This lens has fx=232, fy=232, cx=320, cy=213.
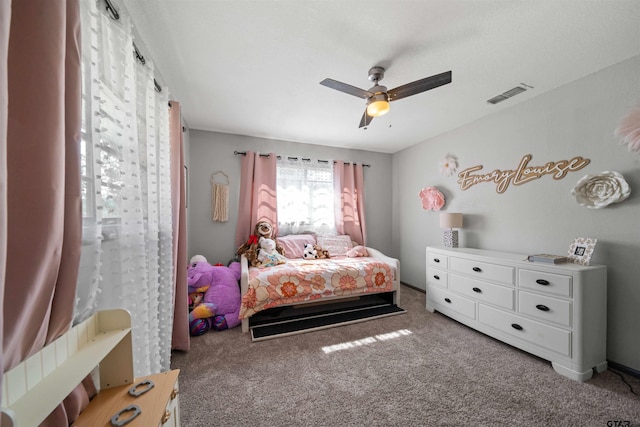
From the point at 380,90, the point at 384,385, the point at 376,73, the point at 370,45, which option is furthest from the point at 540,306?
the point at 370,45

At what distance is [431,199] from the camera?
3412mm

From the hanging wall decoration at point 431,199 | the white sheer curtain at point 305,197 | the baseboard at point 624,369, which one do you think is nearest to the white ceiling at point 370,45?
the hanging wall decoration at point 431,199

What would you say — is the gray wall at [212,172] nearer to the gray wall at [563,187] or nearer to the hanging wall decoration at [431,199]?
the hanging wall decoration at [431,199]

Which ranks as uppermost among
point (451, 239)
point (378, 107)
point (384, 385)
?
point (378, 107)

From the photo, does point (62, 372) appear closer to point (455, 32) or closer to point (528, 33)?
point (455, 32)

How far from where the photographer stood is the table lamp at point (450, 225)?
9.33ft

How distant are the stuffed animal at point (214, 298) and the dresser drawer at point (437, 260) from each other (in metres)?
2.34

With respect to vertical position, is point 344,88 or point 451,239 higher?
point 344,88

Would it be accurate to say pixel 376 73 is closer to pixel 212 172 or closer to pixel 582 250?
pixel 582 250

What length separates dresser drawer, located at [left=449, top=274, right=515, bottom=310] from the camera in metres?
2.11

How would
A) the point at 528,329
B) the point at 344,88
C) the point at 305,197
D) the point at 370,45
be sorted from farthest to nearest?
the point at 305,197 → the point at 528,329 → the point at 344,88 → the point at 370,45

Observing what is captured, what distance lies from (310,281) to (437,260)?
1556mm

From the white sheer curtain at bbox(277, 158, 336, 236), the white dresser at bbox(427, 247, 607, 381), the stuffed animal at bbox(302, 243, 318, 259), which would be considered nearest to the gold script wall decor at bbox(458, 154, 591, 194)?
the white dresser at bbox(427, 247, 607, 381)

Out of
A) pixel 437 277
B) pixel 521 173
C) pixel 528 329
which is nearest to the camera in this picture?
pixel 528 329
